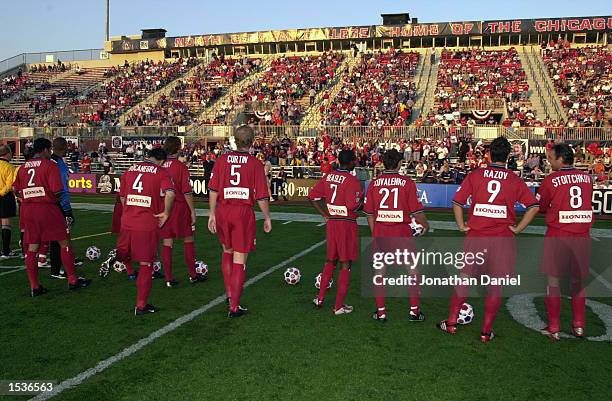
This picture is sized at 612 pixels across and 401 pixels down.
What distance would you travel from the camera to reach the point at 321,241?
13000mm

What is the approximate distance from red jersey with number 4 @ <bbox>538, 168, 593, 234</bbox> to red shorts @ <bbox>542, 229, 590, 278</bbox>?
8cm

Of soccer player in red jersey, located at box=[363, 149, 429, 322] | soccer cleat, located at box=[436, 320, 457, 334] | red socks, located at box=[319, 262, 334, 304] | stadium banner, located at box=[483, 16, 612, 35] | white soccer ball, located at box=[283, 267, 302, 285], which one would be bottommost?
soccer cleat, located at box=[436, 320, 457, 334]

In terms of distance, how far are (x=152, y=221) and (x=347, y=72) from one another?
120 ft

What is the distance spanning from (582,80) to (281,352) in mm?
34044

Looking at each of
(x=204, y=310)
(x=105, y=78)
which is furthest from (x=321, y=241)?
(x=105, y=78)

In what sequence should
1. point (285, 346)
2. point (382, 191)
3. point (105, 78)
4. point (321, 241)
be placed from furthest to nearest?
point (105, 78)
point (321, 241)
point (382, 191)
point (285, 346)

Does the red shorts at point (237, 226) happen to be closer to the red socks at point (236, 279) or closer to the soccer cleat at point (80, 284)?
the red socks at point (236, 279)

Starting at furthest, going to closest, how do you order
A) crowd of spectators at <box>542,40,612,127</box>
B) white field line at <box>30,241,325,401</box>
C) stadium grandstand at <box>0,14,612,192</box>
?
crowd of spectators at <box>542,40,612,127</box> → stadium grandstand at <box>0,14,612,192</box> → white field line at <box>30,241,325,401</box>

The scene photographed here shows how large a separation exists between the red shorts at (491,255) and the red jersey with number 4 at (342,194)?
4.76 feet

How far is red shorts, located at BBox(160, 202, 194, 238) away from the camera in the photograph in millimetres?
8453

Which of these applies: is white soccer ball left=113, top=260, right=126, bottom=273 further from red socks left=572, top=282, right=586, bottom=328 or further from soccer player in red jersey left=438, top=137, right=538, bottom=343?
red socks left=572, top=282, right=586, bottom=328

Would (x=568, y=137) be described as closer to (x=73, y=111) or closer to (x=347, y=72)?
(x=347, y=72)

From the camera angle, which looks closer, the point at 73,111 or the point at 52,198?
the point at 52,198

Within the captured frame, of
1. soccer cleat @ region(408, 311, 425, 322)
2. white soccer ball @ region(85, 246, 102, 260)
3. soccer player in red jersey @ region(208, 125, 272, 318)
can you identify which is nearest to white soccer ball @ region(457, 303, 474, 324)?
soccer cleat @ region(408, 311, 425, 322)
